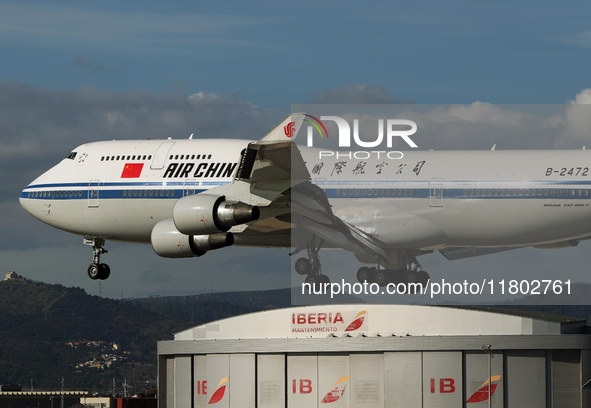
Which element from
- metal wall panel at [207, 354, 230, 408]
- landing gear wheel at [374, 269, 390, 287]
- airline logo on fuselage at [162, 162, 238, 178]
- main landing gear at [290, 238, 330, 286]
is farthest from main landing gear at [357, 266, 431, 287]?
metal wall panel at [207, 354, 230, 408]

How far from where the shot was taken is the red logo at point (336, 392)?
1683 inches

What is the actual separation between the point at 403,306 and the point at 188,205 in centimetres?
957

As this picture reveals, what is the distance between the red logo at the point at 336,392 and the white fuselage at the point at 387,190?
9860mm

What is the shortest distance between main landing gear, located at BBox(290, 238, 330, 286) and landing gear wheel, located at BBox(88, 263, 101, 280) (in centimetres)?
980

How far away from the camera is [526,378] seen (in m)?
41.6

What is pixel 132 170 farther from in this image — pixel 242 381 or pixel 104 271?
pixel 242 381

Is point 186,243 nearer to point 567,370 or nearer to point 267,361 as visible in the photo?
point 267,361

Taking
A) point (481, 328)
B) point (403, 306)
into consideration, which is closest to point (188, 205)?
point (403, 306)

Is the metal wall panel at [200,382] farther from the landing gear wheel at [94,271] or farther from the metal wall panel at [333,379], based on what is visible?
the landing gear wheel at [94,271]

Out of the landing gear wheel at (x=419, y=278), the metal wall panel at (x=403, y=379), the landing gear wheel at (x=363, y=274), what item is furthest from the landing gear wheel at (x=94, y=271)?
the metal wall panel at (x=403, y=379)

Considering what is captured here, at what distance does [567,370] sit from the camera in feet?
137

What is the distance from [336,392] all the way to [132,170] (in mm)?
16050

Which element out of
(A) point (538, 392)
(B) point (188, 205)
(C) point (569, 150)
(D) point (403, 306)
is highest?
(C) point (569, 150)

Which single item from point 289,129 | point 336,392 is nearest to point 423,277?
point 336,392
